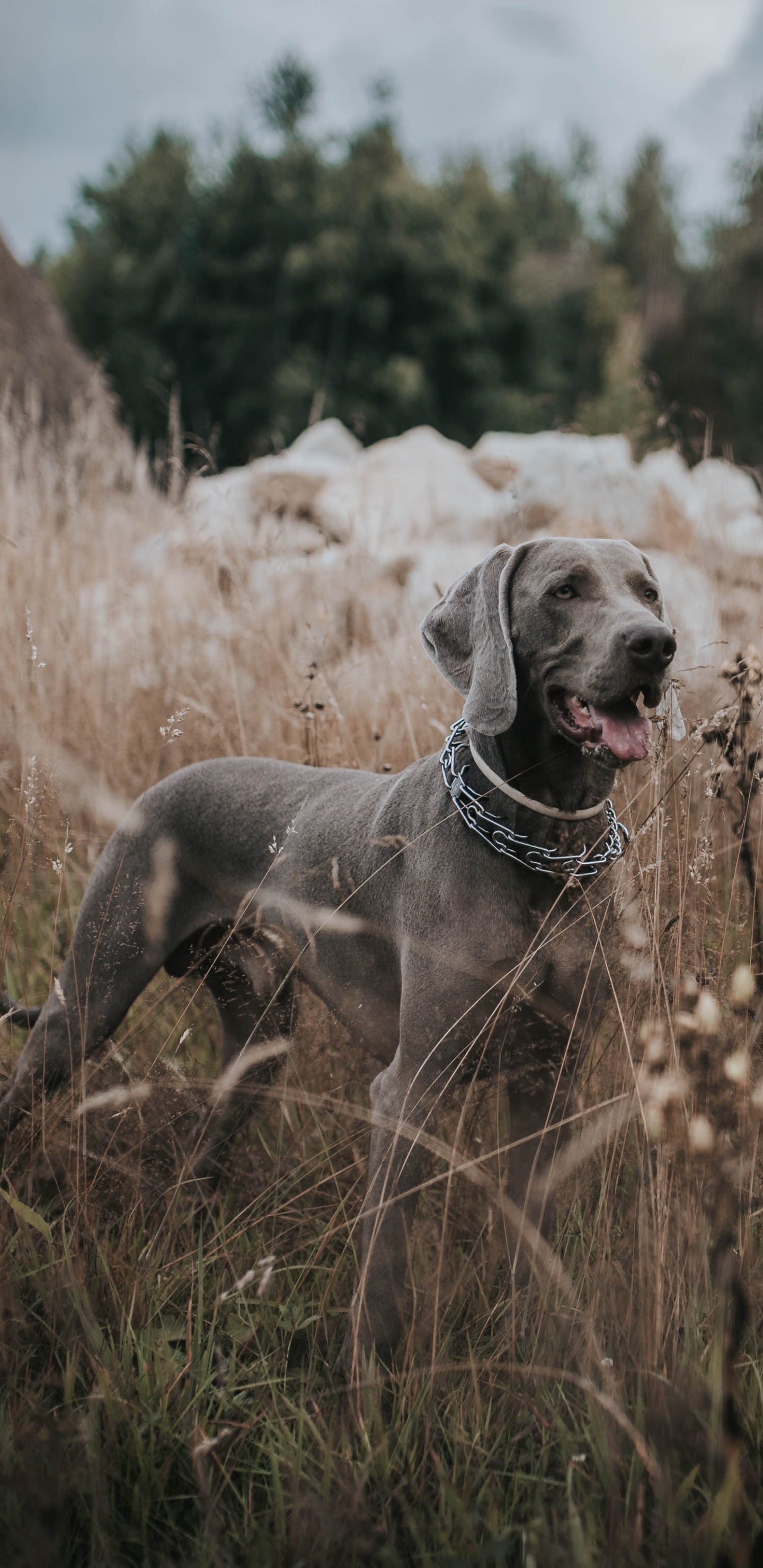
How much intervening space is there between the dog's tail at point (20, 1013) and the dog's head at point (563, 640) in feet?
4.14

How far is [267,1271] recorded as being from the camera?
4.70 feet

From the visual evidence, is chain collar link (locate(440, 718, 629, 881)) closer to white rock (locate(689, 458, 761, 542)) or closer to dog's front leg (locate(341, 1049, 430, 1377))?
dog's front leg (locate(341, 1049, 430, 1377))

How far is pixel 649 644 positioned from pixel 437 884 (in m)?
0.58

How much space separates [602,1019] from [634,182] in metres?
39.8

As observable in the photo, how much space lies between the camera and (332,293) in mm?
24156

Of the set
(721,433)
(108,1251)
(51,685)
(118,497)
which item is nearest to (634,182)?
(721,433)

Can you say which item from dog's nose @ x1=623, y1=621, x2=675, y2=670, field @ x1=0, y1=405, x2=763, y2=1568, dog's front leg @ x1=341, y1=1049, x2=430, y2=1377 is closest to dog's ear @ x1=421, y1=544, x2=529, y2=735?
dog's nose @ x1=623, y1=621, x2=675, y2=670

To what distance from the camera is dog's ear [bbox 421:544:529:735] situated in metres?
1.87

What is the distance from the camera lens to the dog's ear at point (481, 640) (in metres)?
1.87

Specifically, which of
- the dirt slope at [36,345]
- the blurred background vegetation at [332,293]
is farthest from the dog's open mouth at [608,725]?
the blurred background vegetation at [332,293]

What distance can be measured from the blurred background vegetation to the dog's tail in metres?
22.1

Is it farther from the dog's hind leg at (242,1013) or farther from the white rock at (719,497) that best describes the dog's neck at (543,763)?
the white rock at (719,497)

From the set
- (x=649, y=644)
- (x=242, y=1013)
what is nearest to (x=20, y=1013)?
(x=242, y=1013)

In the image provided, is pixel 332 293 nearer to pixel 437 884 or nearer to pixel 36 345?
pixel 36 345
